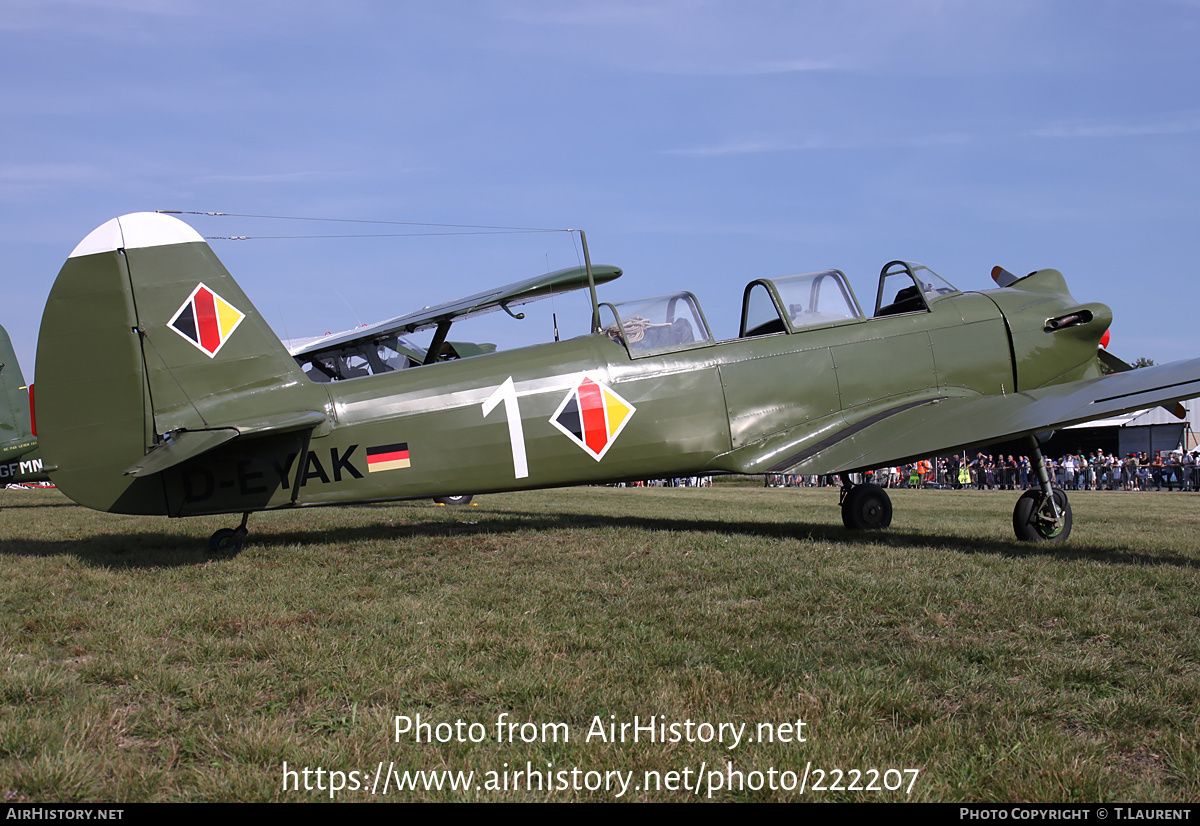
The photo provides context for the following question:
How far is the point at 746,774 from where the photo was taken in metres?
2.54

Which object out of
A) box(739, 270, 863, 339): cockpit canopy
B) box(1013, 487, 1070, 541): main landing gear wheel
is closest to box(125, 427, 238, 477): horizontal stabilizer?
box(739, 270, 863, 339): cockpit canopy

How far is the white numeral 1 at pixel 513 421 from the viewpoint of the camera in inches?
297

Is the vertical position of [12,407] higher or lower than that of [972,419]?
higher

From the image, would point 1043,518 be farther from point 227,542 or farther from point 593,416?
point 227,542

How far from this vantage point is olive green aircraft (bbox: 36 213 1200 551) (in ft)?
22.1

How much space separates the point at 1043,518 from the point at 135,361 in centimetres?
804

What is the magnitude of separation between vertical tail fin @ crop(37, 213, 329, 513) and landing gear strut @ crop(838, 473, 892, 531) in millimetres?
5780

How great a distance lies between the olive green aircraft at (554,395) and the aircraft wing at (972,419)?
27mm

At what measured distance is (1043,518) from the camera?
300 inches

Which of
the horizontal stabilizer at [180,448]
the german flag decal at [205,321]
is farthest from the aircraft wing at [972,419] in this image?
the german flag decal at [205,321]

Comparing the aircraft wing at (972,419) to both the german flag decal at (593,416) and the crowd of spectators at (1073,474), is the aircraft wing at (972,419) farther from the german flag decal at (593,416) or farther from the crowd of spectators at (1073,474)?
the crowd of spectators at (1073,474)

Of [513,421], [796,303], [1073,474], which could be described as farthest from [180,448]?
[1073,474]

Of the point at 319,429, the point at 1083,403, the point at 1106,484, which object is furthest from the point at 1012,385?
the point at 1106,484
